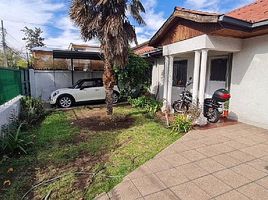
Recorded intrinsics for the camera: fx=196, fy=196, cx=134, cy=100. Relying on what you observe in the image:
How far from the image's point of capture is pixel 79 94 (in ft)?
35.9

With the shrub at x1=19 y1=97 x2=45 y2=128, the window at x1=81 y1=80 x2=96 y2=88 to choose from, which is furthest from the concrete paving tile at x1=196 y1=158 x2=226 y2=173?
the window at x1=81 y1=80 x2=96 y2=88

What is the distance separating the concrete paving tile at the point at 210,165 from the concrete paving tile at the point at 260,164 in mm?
620

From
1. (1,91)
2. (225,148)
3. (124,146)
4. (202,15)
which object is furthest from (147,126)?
(1,91)

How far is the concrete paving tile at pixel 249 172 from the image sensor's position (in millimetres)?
3395

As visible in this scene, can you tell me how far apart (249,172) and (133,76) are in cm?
850

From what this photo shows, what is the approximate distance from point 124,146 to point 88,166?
128 cm

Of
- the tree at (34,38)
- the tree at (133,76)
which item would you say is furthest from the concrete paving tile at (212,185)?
the tree at (34,38)

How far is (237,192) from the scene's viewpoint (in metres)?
2.95

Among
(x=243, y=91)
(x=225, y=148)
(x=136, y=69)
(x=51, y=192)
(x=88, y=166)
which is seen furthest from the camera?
(x=136, y=69)

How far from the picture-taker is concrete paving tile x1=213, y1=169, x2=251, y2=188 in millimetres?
3182

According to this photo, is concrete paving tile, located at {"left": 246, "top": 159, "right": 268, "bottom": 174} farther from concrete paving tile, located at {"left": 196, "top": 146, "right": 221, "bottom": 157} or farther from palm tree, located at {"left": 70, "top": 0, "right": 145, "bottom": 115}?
palm tree, located at {"left": 70, "top": 0, "right": 145, "bottom": 115}

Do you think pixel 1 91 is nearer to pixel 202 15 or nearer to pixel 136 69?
pixel 202 15

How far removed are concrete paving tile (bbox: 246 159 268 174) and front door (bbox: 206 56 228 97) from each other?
4.24m

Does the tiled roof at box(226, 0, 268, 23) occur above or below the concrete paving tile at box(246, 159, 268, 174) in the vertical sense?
above
